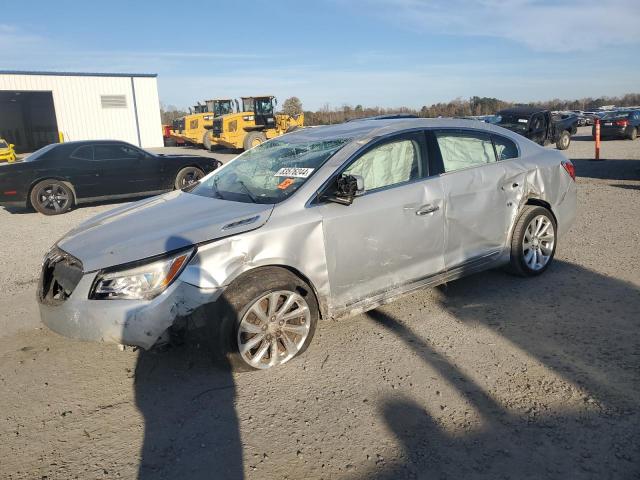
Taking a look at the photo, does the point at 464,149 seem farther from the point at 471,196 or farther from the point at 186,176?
the point at 186,176

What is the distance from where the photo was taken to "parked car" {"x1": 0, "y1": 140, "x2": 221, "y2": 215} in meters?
9.72

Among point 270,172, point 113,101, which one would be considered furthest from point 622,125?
point 113,101

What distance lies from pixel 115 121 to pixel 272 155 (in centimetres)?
3154

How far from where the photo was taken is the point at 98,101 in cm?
3183

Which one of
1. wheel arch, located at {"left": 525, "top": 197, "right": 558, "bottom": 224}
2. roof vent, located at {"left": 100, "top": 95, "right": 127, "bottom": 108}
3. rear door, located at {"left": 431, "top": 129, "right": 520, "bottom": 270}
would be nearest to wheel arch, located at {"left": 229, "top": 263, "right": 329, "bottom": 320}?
rear door, located at {"left": 431, "top": 129, "right": 520, "bottom": 270}

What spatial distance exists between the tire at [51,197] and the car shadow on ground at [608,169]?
11.7m

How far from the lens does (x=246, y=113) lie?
24.2 m

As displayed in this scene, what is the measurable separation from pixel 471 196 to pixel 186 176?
8196mm

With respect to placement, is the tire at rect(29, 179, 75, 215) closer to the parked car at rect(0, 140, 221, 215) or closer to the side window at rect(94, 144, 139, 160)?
the parked car at rect(0, 140, 221, 215)

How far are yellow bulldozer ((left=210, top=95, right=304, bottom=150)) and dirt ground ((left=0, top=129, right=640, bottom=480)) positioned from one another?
19803 mm

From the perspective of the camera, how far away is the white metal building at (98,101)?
3009 cm

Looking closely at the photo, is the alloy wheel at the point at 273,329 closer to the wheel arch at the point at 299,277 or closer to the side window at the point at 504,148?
the wheel arch at the point at 299,277

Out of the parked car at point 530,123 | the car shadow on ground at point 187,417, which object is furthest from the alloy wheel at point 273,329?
the parked car at point 530,123

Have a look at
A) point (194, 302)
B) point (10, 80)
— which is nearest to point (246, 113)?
point (10, 80)
